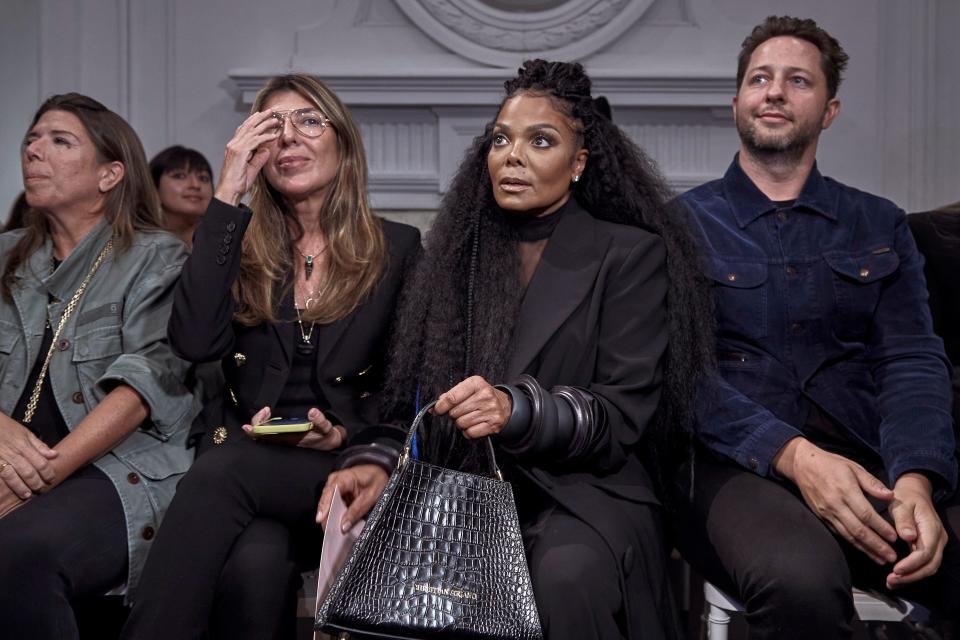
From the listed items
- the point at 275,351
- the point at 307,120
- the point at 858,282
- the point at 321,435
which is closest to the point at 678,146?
the point at 858,282

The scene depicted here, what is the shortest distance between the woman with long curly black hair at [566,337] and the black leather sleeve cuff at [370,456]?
0.08 m

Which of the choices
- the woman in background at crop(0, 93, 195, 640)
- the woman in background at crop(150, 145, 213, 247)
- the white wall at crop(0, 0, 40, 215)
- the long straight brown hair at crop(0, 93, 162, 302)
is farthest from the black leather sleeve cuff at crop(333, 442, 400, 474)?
the white wall at crop(0, 0, 40, 215)

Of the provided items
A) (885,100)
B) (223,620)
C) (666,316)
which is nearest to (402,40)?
(885,100)

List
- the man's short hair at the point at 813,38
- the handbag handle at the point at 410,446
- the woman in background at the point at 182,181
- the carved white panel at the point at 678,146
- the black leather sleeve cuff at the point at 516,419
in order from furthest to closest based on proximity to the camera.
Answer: the carved white panel at the point at 678,146
the woman in background at the point at 182,181
the man's short hair at the point at 813,38
the black leather sleeve cuff at the point at 516,419
the handbag handle at the point at 410,446

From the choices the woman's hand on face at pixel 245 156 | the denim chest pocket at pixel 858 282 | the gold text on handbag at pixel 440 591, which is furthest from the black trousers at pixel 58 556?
the denim chest pocket at pixel 858 282

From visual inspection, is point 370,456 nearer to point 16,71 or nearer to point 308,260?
point 308,260

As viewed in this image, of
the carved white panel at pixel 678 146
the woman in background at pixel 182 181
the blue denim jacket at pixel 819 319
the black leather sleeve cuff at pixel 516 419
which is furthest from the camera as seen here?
the carved white panel at pixel 678 146

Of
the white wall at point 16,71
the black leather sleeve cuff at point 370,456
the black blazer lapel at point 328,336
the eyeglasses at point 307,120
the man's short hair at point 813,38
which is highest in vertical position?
the white wall at point 16,71

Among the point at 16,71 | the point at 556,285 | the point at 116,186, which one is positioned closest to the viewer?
the point at 556,285

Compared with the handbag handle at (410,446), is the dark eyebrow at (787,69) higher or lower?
higher

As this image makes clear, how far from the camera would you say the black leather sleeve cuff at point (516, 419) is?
2.10 metres

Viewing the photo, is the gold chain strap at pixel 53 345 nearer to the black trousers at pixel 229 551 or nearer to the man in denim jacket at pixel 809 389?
the black trousers at pixel 229 551

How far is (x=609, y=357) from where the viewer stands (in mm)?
2344

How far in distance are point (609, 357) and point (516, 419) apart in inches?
13.0
